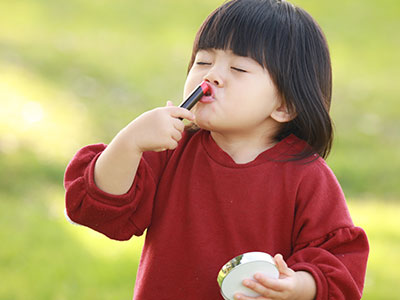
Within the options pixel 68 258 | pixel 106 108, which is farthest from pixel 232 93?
pixel 106 108

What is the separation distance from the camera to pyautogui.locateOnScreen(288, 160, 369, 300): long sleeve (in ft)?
6.77

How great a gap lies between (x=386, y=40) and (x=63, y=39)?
17.6 feet

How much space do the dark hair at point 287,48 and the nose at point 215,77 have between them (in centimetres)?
9

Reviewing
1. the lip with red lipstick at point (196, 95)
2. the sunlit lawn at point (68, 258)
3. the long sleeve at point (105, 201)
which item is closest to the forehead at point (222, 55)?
the lip with red lipstick at point (196, 95)

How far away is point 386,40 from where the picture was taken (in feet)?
38.4

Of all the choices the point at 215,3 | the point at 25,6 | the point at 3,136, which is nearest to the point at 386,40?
the point at 215,3

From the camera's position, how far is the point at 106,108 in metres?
7.70

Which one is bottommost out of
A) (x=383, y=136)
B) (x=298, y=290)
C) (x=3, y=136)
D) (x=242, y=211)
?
(x=298, y=290)

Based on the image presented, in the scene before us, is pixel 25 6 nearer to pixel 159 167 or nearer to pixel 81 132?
pixel 81 132

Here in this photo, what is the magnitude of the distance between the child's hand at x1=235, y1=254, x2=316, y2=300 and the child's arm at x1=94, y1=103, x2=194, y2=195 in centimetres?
47

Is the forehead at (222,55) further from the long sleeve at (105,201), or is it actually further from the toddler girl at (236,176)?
the long sleeve at (105,201)

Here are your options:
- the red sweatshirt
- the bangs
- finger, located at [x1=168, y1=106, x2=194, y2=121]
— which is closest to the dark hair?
the bangs

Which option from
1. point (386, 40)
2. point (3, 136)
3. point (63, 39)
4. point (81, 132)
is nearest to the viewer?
point (3, 136)

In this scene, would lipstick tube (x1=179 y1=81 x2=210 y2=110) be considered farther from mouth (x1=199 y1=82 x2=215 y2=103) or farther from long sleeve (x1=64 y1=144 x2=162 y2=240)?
long sleeve (x1=64 y1=144 x2=162 y2=240)
